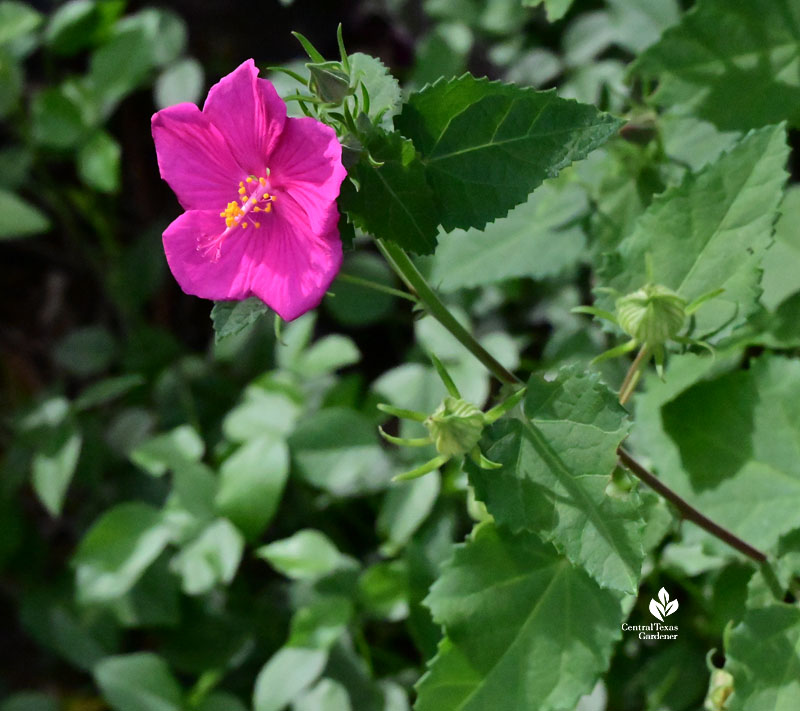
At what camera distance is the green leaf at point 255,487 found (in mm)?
1123

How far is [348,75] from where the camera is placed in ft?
2.08

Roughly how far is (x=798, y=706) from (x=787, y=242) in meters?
0.53

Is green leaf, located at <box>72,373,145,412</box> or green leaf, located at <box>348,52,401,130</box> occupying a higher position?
green leaf, located at <box>348,52,401,130</box>

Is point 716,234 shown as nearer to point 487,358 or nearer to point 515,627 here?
point 487,358

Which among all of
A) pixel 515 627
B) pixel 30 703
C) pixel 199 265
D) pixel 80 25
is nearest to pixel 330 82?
Answer: pixel 199 265

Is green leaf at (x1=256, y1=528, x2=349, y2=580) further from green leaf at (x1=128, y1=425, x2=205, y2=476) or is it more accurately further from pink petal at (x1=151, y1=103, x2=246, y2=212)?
pink petal at (x1=151, y1=103, x2=246, y2=212)

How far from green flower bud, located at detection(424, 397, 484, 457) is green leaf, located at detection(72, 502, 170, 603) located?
60 centimetres

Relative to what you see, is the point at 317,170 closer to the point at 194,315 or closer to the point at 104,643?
the point at 104,643

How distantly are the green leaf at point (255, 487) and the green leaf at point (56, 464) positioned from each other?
0.24 meters

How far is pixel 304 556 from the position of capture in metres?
1.09

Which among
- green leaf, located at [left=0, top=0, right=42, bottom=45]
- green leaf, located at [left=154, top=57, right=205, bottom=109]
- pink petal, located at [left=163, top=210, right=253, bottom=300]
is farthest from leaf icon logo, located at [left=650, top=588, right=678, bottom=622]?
green leaf, located at [left=0, top=0, right=42, bottom=45]

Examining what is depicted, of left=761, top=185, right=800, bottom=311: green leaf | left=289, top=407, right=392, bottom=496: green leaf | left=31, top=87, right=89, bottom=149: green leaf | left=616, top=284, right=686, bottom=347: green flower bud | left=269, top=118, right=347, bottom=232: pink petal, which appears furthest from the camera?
left=31, top=87, right=89, bottom=149: green leaf

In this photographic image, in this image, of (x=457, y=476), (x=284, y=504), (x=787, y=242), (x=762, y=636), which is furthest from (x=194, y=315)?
(x=762, y=636)

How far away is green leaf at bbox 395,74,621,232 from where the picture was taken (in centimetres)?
65
